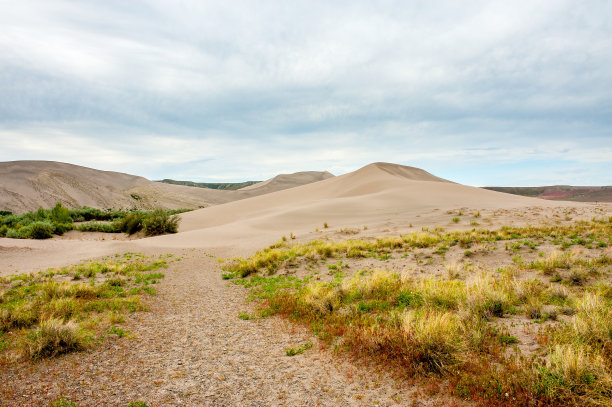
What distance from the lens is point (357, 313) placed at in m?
6.67

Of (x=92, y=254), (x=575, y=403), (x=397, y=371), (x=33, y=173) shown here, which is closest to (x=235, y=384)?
(x=397, y=371)

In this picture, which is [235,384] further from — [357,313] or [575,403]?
[575,403]

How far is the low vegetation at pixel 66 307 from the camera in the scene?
5.22 m

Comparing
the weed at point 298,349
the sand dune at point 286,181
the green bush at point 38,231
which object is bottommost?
the weed at point 298,349

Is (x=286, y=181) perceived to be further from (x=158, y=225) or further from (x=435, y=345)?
(x=435, y=345)

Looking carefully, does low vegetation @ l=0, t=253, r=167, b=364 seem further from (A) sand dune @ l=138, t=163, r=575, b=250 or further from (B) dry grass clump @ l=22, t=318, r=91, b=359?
(A) sand dune @ l=138, t=163, r=575, b=250

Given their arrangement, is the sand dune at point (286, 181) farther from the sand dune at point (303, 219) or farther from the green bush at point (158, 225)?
the green bush at point (158, 225)

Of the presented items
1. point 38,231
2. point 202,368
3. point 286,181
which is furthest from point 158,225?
point 286,181

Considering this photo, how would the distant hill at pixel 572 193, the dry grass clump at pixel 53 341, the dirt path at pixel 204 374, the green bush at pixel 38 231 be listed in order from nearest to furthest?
the dirt path at pixel 204 374 < the dry grass clump at pixel 53 341 < the green bush at pixel 38 231 < the distant hill at pixel 572 193

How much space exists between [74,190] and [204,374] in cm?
7703

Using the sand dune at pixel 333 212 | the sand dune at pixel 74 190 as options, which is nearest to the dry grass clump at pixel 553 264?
the sand dune at pixel 333 212

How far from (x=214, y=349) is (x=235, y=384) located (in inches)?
52.0

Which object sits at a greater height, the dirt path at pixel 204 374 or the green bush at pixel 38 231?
the green bush at pixel 38 231

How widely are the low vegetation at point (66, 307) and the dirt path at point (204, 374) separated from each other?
0.37m
